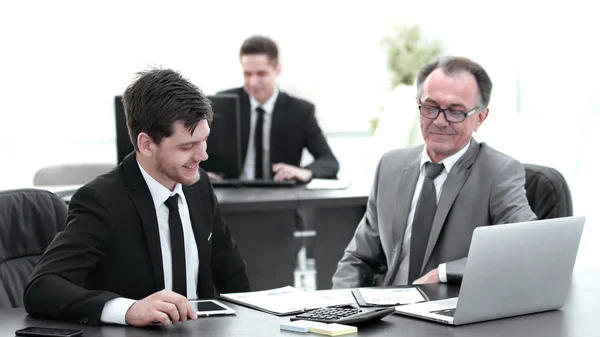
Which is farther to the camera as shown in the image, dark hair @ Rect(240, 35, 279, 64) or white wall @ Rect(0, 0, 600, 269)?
white wall @ Rect(0, 0, 600, 269)

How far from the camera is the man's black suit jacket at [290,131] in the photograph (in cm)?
572

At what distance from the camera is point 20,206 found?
2850 millimetres

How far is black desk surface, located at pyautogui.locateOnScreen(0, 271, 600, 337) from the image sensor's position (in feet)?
7.11

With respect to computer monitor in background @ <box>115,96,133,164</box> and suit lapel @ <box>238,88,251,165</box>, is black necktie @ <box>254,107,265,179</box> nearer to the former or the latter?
suit lapel @ <box>238,88,251,165</box>

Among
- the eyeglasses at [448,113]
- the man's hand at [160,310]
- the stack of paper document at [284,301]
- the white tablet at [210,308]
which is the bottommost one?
the stack of paper document at [284,301]

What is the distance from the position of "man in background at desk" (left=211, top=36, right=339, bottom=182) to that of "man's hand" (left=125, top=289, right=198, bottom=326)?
3414mm

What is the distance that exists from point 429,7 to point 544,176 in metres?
4.90

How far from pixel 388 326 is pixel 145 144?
2.89 ft

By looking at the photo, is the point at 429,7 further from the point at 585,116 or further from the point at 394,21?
the point at 585,116

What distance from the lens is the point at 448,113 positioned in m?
3.20

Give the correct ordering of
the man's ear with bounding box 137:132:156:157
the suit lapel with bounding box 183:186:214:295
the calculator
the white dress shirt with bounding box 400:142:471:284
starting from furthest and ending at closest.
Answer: the white dress shirt with bounding box 400:142:471:284 → the suit lapel with bounding box 183:186:214:295 → the man's ear with bounding box 137:132:156:157 → the calculator

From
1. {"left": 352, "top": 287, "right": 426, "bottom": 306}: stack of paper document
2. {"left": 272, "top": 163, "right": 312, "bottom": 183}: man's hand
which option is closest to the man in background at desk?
{"left": 272, "top": 163, "right": 312, "bottom": 183}: man's hand

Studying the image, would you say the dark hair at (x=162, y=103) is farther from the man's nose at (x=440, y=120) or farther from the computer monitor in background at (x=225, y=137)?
the computer monitor in background at (x=225, y=137)

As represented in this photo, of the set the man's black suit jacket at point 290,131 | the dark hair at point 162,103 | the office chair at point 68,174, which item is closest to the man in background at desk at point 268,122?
the man's black suit jacket at point 290,131
